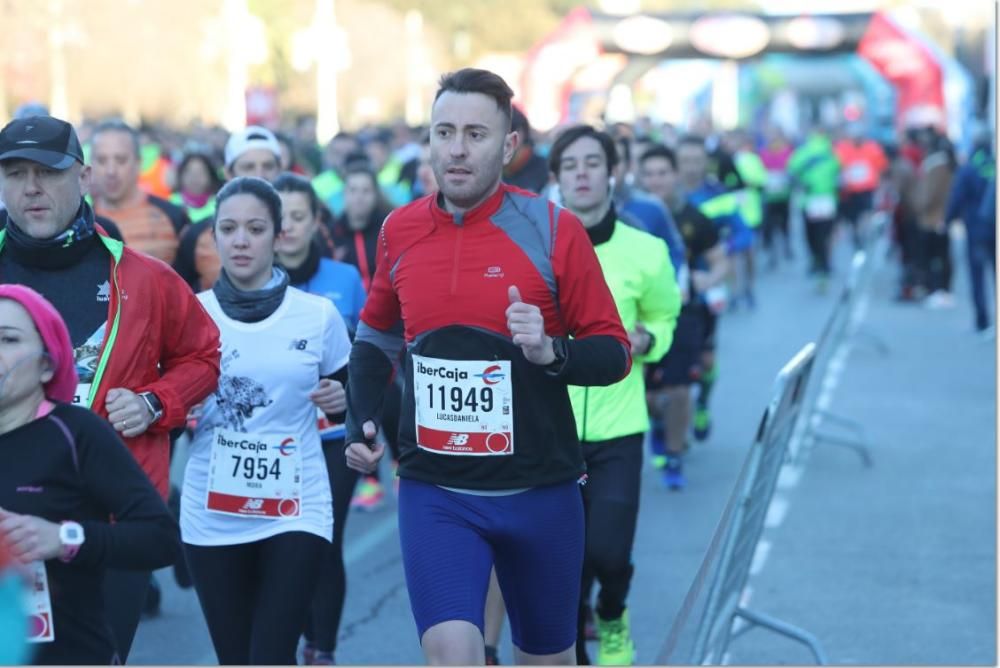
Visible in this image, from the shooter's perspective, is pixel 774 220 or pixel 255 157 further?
pixel 774 220

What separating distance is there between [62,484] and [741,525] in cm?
236

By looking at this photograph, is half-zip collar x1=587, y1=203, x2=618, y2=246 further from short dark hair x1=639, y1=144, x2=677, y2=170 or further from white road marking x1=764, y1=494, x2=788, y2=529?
short dark hair x1=639, y1=144, x2=677, y2=170

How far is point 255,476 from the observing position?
5453mm

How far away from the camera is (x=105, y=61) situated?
171 feet

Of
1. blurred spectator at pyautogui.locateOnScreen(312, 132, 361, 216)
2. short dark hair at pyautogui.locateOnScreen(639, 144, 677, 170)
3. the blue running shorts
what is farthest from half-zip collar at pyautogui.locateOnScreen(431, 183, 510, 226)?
blurred spectator at pyautogui.locateOnScreen(312, 132, 361, 216)

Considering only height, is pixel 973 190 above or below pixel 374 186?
below

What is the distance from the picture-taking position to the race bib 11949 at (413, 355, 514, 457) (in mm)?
4617

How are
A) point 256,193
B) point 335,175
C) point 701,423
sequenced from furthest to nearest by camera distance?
1. point 335,175
2. point 701,423
3. point 256,193

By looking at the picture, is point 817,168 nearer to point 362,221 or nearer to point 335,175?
point 335,175

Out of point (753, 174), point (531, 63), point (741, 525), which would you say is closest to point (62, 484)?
point (741, 525)

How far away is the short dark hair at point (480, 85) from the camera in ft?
15.3

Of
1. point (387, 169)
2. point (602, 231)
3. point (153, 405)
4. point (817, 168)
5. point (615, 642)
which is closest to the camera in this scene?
point (153, 405)

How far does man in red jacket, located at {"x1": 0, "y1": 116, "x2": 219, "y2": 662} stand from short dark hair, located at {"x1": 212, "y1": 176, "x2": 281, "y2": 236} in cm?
74

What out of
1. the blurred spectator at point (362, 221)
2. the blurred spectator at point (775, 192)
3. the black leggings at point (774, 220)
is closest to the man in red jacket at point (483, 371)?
the blurred spectator at point (362, 221)
